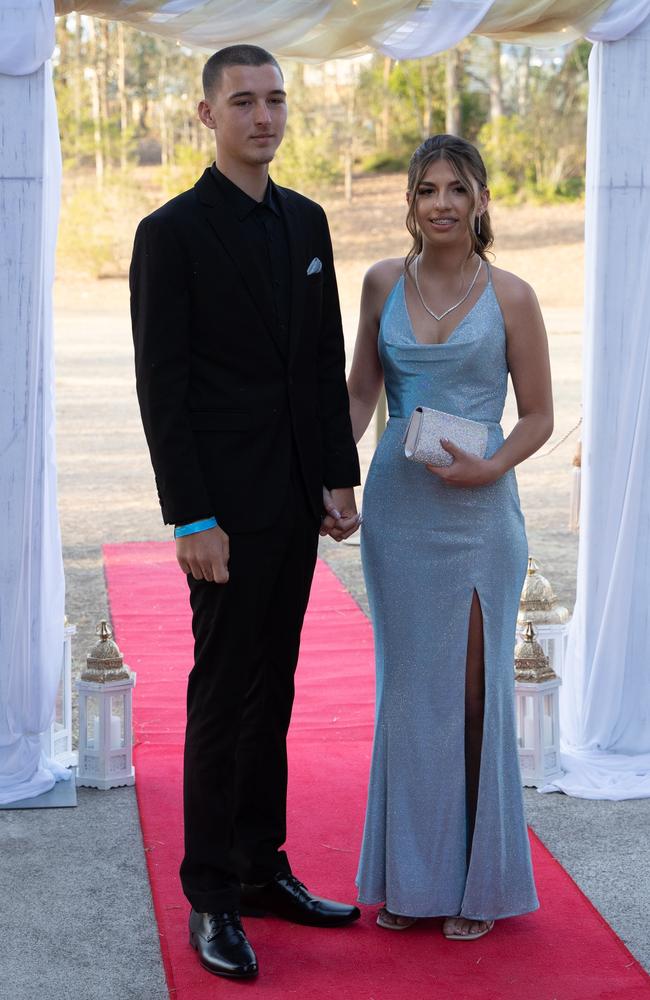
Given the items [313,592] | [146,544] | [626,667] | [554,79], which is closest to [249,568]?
[626,667]

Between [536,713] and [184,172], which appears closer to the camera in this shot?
[536,713]

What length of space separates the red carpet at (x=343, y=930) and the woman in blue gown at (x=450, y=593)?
129 millimetres

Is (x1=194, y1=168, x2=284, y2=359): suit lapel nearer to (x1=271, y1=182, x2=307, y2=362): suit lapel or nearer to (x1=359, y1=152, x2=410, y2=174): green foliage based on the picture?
(x1=271, y1=182, x2=307, y2=362): suit lapel

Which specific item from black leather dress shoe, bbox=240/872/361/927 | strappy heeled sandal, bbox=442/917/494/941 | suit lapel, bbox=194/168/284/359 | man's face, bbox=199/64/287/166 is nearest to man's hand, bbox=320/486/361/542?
suit lapel, bbox=194/168/284/359

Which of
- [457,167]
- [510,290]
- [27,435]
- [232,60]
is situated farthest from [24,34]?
[510,290]

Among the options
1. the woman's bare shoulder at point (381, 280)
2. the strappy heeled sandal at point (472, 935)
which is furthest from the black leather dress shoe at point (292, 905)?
the woman's bare shoulder at point (381, 280)

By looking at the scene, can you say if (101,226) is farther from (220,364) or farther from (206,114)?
(220,364)

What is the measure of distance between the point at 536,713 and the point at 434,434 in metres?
1.64

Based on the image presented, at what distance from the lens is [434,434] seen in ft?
10.5

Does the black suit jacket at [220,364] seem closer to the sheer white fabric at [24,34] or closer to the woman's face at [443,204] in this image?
the woman's face at [443,204]

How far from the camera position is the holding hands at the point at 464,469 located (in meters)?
3.22

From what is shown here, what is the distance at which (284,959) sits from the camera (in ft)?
10.9

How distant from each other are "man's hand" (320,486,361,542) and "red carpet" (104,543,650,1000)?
1.01m

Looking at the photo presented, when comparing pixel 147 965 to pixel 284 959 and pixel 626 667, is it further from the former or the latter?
pixel 626 667
